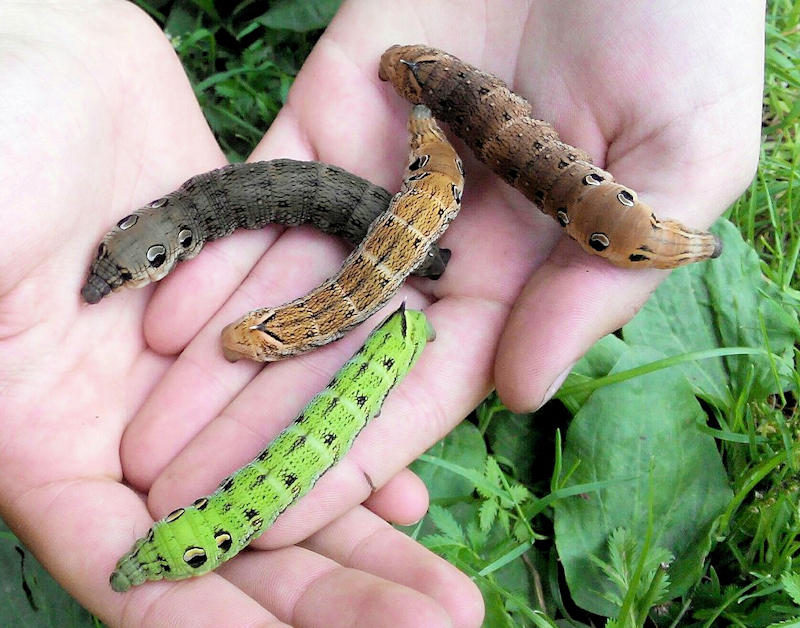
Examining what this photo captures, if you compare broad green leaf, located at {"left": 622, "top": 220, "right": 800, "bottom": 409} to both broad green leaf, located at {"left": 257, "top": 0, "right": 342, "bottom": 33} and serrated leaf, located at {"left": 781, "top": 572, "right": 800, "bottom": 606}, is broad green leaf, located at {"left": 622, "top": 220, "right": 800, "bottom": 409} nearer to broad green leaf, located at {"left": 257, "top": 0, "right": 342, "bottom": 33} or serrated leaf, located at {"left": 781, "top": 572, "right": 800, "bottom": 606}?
serrated leaf, located at {"left": 781, "top": 572, "right": 800, "bottom": 606}

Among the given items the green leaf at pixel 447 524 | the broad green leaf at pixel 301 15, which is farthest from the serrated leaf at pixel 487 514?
the broad green leaf at pixel 301 15

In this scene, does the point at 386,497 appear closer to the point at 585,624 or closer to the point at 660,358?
the point at 585,624

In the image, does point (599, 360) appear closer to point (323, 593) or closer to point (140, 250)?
point (323, 593)

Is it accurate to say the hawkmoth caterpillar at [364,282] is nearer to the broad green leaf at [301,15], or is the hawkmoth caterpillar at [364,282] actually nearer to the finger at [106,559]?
the finger at [106,559]

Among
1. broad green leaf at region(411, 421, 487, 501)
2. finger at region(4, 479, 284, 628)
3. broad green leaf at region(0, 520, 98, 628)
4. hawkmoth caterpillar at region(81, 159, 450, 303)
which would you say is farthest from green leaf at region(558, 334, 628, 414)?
broad green leaf at region(0, 520, 98, 628)

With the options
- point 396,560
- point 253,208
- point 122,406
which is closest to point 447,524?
point 396,560
